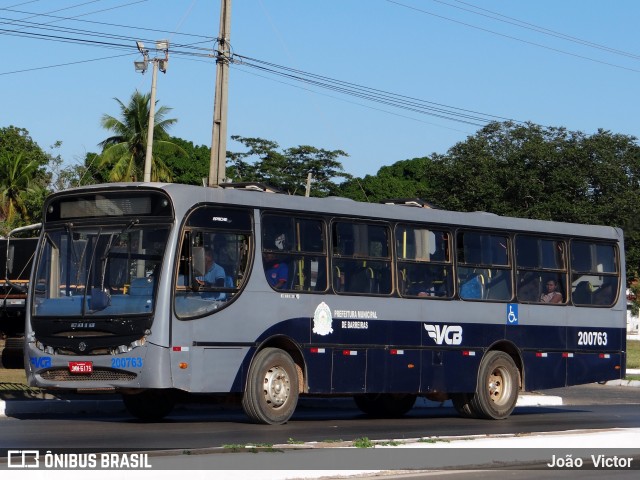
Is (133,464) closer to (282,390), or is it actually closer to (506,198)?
(282,390)

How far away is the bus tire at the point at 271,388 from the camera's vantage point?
16828 mm

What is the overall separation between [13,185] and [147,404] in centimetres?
5607

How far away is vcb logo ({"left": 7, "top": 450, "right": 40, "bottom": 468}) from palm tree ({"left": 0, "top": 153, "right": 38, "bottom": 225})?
6091 cm

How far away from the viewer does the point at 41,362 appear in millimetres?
16547

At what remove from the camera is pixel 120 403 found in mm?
19719

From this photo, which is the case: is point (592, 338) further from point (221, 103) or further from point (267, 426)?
point (221, 103)

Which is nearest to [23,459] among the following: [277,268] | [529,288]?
[277,268]

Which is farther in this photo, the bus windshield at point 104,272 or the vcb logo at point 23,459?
the bus windshield at point 104,272

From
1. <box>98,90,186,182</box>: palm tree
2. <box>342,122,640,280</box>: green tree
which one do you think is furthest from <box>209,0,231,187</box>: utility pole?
<box>342,122,640,280</box>: green tree

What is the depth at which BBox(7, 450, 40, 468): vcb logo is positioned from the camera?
10812 millimetres

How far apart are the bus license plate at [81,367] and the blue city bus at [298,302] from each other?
0.06ft

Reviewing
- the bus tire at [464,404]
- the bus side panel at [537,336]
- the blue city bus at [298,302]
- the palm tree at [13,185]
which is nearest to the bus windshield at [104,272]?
the blue city bus at [298,302]

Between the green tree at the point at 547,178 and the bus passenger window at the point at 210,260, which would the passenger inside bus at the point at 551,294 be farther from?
the green tree at the point at 547,178

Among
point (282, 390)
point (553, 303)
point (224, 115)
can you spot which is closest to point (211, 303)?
point (282, 390)
